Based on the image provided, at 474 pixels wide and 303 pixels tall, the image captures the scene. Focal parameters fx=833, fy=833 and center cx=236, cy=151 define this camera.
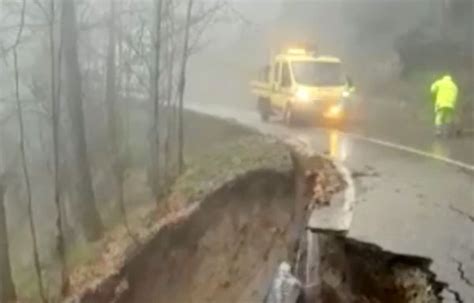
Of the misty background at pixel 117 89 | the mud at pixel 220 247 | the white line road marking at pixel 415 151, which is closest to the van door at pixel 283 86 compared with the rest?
the misty background at pixel 117 89

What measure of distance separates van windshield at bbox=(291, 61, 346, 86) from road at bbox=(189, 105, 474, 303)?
110 inches

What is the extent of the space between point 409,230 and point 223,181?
8079 mm

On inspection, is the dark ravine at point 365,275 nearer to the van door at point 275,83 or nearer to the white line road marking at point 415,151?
the white line road marking at point 415,151

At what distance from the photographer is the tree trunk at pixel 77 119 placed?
66.4 feet

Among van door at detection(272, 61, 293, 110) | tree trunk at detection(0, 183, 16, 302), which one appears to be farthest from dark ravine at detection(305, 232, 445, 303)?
van door at detection(272, 61, 293, 110)

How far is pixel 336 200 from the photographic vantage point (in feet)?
39.9

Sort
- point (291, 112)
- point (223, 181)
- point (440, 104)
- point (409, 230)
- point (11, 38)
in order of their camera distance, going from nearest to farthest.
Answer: point (409, 230) < point (223, 181) < point (440, 104) < point (291, 112) < point (11, 38)

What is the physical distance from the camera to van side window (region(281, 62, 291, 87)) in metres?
26.1

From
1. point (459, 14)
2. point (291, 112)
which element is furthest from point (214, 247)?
point (459, 14)

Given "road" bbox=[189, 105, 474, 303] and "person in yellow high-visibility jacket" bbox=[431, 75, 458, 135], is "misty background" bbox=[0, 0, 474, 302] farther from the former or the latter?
"road" bbox=[189, 105, 474, 303]

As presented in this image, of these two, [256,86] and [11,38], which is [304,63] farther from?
[11,38]

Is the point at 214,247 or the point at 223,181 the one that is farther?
the point at 223,181

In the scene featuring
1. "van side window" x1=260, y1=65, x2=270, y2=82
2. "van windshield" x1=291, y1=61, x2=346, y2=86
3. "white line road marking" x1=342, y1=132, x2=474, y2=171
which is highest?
"van windshield" x1=291, y1=61, x2=346, y2=86

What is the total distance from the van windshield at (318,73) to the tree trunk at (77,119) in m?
7.76
